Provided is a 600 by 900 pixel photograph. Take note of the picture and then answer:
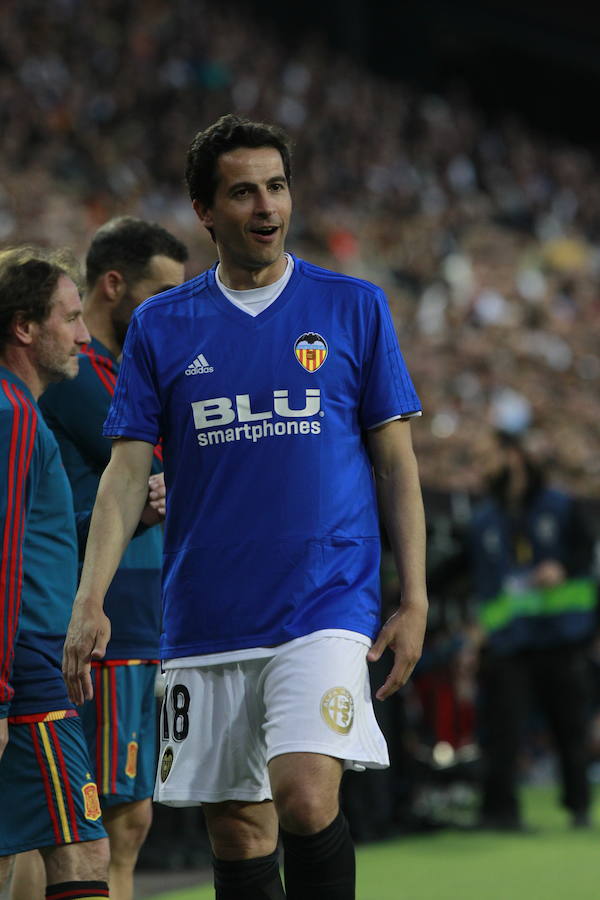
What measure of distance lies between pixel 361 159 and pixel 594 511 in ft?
47.2

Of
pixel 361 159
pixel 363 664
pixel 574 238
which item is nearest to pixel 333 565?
pixel 363 664

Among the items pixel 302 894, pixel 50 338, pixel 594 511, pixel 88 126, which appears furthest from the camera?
pixel 88 126

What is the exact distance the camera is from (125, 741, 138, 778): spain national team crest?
13.8 ft

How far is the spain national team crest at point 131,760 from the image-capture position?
4.19 metres

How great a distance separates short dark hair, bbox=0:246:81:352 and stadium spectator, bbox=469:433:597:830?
17.2ft

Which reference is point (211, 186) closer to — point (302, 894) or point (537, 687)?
point (302, 894)

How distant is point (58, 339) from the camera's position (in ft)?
12.4

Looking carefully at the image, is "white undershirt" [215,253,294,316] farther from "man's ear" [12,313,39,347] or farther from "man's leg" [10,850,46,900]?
"man's leg" [10,850,46,900]

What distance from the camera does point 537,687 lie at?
8.97m

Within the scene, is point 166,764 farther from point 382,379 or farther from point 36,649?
point 382,379

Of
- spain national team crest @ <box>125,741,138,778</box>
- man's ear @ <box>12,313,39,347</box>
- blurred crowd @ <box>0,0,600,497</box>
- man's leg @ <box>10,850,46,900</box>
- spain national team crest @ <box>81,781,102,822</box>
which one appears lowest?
man's leg @ <box>10,850,46,900</box>

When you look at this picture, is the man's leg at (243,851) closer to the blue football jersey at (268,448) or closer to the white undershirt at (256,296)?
the blue football jersey at (268,448)

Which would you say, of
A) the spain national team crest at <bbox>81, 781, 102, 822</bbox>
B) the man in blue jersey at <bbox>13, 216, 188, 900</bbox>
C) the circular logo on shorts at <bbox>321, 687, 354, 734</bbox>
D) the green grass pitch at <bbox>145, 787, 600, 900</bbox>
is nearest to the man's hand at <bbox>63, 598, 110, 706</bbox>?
the spain national team crest at <bbox>81, 781, 102, 822</bbox>

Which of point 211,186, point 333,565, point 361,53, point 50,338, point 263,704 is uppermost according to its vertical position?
point 361,53
